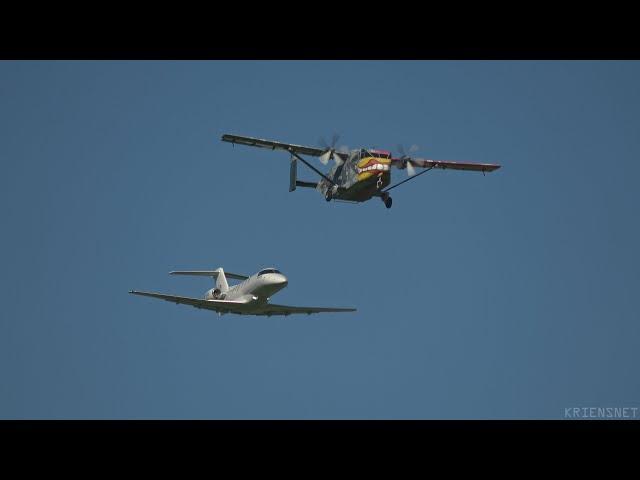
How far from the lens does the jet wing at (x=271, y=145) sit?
58.2 meters

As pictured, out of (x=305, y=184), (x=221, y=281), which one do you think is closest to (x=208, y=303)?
(x=221, y=281)

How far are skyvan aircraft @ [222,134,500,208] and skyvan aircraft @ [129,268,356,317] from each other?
7193 millimetres

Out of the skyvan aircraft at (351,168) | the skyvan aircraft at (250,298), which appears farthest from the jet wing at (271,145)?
the skyvan aircraft at (250,298)

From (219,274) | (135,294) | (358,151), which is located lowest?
(135,294)

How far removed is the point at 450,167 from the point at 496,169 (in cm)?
364

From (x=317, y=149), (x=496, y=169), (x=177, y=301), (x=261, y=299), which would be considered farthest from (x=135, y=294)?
(x=496, y=169)

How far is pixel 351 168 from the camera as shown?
5697 centimetres

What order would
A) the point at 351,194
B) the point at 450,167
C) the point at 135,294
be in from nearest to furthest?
the point at 135,294, the point at 351,194, the point at 450,167

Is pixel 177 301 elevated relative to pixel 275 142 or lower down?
lower down

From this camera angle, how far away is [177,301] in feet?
190

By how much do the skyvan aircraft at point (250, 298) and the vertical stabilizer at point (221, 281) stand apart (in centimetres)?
99

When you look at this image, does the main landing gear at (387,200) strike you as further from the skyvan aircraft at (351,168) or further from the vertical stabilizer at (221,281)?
the vertical stabilizer at (221,281)

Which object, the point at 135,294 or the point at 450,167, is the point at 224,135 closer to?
the point at 135,294

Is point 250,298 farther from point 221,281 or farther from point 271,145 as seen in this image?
point 271,145
